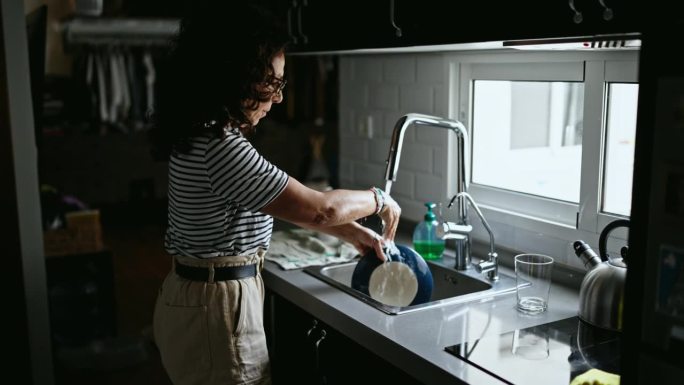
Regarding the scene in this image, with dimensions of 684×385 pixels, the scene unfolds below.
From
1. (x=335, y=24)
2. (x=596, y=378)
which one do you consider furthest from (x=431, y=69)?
(x=596, y=378)

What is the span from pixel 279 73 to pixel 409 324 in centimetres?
68

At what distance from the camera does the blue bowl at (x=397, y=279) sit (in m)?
1.98

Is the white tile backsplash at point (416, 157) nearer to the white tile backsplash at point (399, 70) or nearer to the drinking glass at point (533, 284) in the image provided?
the white tile backsplash at point (399, 70)

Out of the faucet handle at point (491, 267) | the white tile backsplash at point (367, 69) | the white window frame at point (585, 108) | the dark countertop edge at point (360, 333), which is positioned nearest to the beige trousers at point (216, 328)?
the dark countertop edge at point (360, 333)

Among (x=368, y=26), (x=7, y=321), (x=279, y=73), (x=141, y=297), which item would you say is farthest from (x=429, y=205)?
(x=141, y=297)

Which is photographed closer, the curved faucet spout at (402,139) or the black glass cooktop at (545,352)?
the black glass cooktop at (545,352)

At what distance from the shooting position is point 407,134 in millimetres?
2803

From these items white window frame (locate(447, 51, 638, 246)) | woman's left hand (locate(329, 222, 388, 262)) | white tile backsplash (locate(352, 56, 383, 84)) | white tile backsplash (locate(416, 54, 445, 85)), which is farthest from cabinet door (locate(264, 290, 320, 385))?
white tile backsplash (locate(352, 56, 383, 84))

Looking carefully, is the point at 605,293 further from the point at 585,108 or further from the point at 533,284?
the point at 585,108

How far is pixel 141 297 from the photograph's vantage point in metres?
4.15

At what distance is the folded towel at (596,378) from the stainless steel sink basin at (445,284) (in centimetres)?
50

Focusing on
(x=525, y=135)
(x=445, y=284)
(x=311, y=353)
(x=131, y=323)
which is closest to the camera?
(x=311, y=353)

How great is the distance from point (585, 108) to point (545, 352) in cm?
82

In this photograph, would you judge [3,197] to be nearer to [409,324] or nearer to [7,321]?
[7,321]
